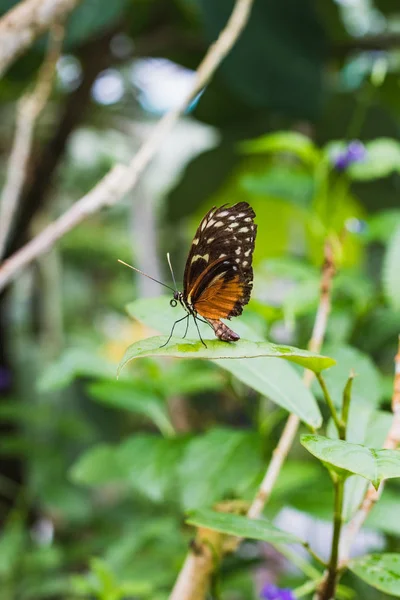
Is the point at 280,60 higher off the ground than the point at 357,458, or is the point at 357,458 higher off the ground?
the point at 280,60

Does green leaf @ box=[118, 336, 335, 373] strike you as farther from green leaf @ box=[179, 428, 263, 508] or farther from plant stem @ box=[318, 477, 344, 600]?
green leaf @ box=[179, 428, 263, 508]

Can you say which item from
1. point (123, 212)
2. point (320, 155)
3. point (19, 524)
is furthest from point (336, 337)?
point (123, 212)

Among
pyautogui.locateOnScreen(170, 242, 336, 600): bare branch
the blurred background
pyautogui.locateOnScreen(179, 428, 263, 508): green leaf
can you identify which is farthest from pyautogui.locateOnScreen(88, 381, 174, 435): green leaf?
pyautogui.locateOnScreen(170, 242, 336, 600): bare branch

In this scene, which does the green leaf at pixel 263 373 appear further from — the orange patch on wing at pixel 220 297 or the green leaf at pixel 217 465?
the green leaf at pixel 217 465

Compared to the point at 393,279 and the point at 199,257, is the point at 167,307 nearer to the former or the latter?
the point at 199,257

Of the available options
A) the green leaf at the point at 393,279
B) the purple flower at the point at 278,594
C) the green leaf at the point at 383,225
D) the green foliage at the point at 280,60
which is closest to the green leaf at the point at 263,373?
the purple flower at the point at 278,594

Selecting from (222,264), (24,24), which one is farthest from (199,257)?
(24,24)
